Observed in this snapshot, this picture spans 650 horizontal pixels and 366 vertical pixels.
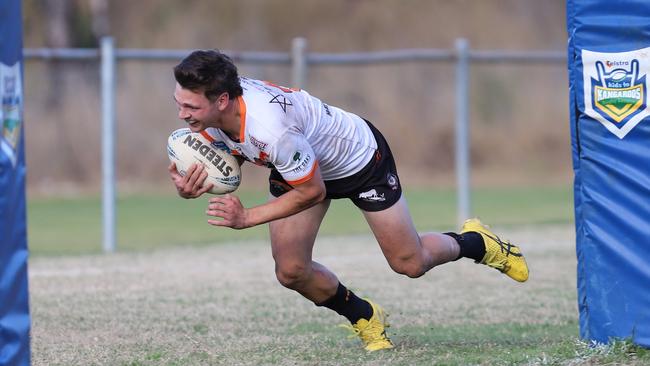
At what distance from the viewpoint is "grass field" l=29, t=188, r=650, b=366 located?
6566mm

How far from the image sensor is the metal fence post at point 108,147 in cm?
1314

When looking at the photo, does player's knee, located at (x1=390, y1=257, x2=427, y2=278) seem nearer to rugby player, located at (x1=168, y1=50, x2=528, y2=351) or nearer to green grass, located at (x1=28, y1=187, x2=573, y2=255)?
rugby player, located at (x1=168, y1=50, x2=528, y2=351)

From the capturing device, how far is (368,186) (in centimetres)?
657

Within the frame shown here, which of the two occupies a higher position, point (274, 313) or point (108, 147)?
point (108, 147)

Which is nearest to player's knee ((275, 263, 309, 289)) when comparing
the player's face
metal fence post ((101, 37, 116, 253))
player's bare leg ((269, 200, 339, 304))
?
player's bare leg ((269, 200, 339, 304))

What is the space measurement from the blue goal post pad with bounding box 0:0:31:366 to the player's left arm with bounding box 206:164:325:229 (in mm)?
1184

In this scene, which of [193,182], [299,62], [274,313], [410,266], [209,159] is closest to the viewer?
[193,182]

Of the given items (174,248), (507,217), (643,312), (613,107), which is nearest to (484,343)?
(643,312)

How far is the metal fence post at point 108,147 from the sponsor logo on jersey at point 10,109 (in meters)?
8.27

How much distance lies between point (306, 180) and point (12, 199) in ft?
5.44

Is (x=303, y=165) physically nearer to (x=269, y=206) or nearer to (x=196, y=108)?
(x=269, y=206)

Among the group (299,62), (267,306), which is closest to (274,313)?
(267,306)

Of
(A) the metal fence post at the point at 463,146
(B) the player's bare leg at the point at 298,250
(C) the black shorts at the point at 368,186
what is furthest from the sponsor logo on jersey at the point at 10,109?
(A) the metal fence post at the point at 463,146

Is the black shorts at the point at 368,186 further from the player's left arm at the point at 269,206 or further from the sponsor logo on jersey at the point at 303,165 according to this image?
the sponsor logo on jersey at the point at 303,165
